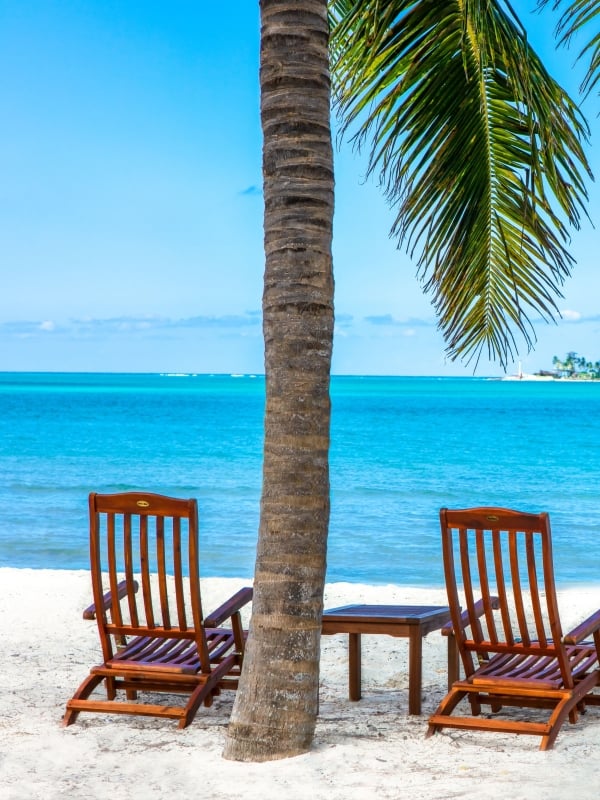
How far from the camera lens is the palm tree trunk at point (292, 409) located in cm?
394

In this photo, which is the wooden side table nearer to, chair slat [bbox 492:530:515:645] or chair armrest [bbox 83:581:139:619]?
chair slat [bbox 492:530:515:645]

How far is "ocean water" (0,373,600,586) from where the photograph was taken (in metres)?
12.8

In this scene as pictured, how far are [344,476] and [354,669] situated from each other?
21.3m

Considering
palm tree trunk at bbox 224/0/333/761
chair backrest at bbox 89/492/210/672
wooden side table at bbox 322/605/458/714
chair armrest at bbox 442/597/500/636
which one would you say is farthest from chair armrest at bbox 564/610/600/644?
chair backrest at bbox 89/492/210/672

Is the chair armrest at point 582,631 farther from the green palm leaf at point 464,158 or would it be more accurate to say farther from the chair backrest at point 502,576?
the green palm leaf at point 464,158

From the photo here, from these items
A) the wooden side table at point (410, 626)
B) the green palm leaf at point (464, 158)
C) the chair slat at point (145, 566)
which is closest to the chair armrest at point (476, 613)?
the wooden side table at point (410, 626)

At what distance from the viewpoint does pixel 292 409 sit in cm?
393

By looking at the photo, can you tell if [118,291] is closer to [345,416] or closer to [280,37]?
[345,416]

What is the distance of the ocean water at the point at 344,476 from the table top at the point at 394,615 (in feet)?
20.1

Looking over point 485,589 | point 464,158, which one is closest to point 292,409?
point 485,589

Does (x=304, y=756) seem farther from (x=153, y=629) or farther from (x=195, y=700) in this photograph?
(x=153, y=629)

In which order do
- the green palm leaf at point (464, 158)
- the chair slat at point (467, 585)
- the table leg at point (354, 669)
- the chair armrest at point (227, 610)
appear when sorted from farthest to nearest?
1. the green palm leaf at point (464, 158)
2. the table leg at point (354, 669)
3. the chair armrest at point (227, 610)
4. the chair slat at point (467, 585)

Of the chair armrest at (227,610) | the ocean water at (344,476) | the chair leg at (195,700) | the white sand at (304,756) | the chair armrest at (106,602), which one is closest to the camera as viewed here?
the white sand at (304,756)

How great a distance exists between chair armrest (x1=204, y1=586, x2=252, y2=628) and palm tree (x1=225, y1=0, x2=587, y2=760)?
13.2 inches
